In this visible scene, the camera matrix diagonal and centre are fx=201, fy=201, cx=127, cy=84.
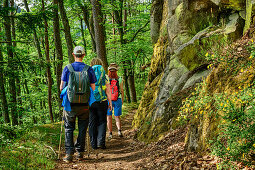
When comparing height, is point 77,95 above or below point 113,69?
below

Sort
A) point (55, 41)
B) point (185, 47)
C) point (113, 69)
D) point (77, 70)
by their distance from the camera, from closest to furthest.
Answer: point (77, 70) < point (185, 47) < point (113, 69) < point (55, 41)

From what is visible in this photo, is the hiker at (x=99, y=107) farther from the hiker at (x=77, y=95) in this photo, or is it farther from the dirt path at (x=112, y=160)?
the hiker at (x=77, y=95)

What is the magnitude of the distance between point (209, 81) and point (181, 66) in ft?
8.34

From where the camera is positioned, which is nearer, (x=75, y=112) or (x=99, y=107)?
(x=75, y=112)

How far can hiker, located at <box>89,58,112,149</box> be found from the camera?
17.9 feet

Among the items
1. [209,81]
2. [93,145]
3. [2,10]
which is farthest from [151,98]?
[2,10]

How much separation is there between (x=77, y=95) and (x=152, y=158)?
2.00 meters

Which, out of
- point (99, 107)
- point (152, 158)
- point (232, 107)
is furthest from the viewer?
point (99, 107)

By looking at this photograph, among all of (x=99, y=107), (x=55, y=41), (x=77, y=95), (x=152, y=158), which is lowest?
(x=152, y=158)

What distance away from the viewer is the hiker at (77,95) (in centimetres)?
425

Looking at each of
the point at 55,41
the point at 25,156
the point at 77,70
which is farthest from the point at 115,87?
the point at 55,41

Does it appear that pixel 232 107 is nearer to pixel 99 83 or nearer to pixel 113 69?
pixel 99 83

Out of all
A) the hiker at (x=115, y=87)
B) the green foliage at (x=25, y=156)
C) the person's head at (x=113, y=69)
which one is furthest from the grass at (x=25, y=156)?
the person's head at (x=113, y=69)

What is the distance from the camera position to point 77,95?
14.0ft
